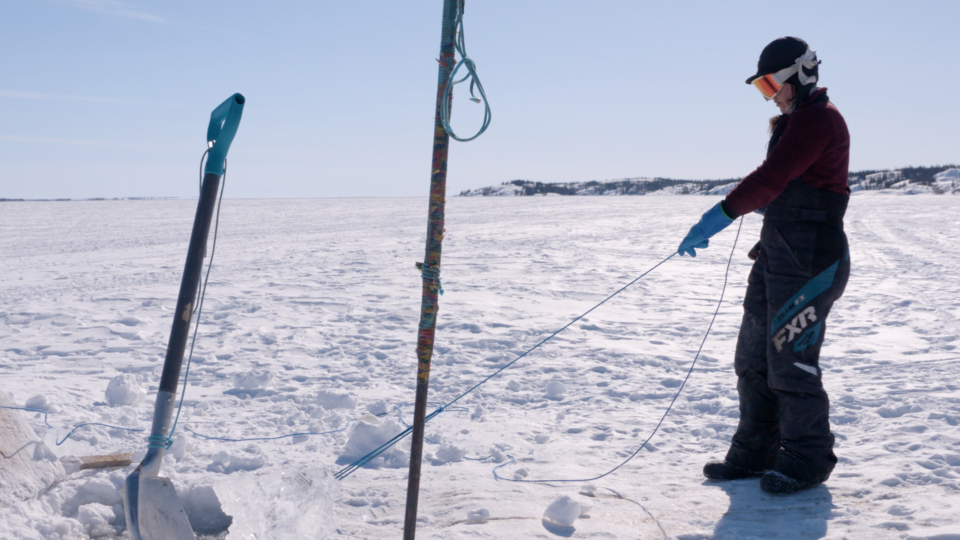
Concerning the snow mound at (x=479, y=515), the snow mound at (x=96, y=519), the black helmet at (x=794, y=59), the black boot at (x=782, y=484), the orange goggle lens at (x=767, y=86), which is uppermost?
the black helmet at (x=794, y=59)

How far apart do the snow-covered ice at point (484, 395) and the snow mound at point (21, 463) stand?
0.05 metres

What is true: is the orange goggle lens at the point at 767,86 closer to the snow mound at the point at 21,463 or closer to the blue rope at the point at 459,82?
the blue rope at the point at 459,82

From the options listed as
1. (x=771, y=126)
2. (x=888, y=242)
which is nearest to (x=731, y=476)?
(x=771, y=126)

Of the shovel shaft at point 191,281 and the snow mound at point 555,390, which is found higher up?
the shovel shaft at point 191,281

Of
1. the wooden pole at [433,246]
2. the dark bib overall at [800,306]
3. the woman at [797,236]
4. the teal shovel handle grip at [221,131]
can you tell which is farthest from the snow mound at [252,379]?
the dark bib overall at [800,306]

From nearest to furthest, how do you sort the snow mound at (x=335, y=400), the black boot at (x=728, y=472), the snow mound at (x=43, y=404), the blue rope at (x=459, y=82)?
the blue rope at (x=459, y=82) → the black boot at (x=728, y=472) → the snow mound at (x=43, y=404) → the snow mound at (x=335, y=400)

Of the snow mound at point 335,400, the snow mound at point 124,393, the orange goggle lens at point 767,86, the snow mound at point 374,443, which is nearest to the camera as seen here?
the orange goggle lens at point 767,86

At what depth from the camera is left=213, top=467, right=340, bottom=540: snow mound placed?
2291 millimetres

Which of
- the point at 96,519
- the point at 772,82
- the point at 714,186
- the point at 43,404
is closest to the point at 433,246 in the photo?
the point at 772,82

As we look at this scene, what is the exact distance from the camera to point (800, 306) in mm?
2432

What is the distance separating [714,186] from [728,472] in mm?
60284

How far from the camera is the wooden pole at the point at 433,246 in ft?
6.14

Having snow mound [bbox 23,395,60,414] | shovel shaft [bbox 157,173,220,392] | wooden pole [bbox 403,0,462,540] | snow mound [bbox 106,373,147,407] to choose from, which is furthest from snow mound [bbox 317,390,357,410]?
wooden pole [bbox 403,0,462,540]

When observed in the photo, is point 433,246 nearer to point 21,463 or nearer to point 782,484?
point 782,484
